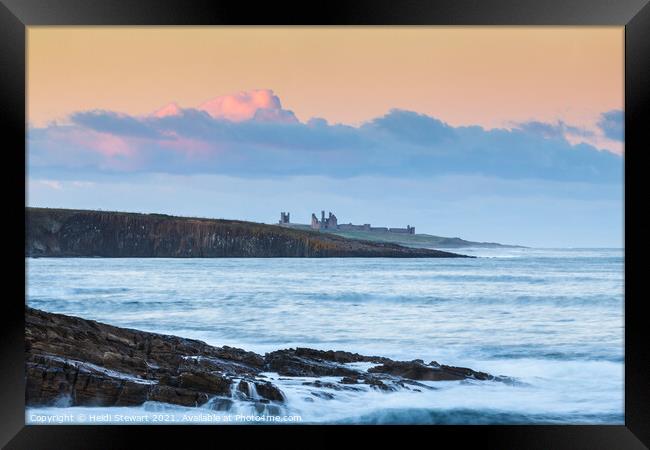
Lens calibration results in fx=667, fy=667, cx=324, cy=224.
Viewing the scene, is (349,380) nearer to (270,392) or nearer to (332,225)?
(270,392)

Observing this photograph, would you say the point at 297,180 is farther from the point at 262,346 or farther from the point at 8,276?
the point at 8,276

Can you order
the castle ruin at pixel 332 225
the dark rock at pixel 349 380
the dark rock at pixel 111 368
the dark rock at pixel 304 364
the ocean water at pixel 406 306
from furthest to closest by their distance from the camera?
the castle ruin at pixel 332 225, the ocean water at pixel 406 306, the dark rock at pixel 304 364, the dark rock at pixel 349 380, the dark rock at pixel 111 368

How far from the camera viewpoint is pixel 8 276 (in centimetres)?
278

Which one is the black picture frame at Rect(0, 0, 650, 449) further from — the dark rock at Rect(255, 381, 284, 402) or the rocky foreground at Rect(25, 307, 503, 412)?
the dark rock at Rect(255, 381, 284, 402)

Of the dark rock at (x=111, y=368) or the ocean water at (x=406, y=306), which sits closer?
the dark rock at (x=111, y=368)

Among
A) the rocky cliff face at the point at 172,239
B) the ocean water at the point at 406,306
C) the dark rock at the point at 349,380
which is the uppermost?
the rocky cliff face at the point at 172,239

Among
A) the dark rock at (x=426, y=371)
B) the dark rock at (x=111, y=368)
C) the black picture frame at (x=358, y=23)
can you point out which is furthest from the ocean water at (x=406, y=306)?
the black picture frame at (x=358, y=23)

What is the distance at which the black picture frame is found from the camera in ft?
9.14

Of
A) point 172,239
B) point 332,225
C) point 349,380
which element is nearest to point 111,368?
point 172,239

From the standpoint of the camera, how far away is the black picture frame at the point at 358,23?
110 inches

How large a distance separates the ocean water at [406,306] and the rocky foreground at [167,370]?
0.12 m

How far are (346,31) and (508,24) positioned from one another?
1.70m

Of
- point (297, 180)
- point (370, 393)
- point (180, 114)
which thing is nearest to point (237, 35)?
point (180, 114)

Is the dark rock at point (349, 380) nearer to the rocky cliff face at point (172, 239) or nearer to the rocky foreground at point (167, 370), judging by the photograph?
the rocky foreground at point (167, 370)
